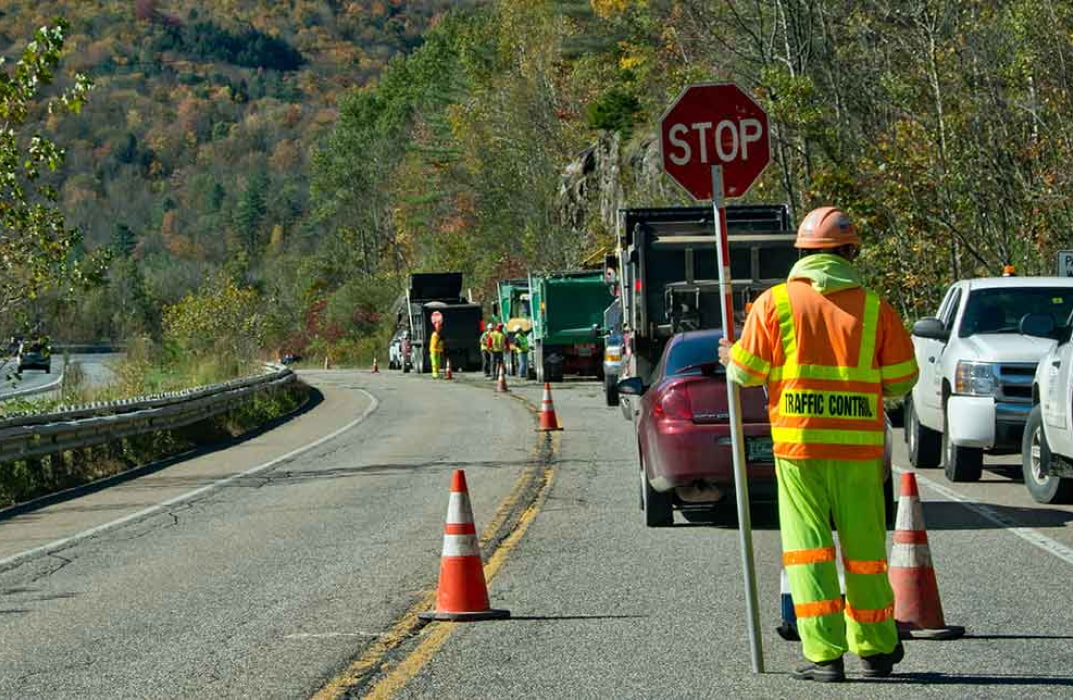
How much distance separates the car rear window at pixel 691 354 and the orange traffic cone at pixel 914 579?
4.95 metres

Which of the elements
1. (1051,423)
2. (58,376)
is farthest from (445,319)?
(1051,423)

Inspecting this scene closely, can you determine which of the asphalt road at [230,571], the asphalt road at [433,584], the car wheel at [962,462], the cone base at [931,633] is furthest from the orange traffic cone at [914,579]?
the car wheel at [962,462]

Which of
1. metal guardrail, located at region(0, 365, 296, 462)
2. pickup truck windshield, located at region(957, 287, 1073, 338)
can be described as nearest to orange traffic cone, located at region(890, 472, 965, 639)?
pickup truck windshield, located at region(957, 287, 1073, 338)

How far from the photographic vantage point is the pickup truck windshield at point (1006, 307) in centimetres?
1742

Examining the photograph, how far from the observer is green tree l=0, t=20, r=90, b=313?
2112 centimetres

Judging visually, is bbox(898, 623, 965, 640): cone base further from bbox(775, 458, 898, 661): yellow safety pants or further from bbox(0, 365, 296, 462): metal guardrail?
bbox(0, 365, 296, 462): metal guardrail

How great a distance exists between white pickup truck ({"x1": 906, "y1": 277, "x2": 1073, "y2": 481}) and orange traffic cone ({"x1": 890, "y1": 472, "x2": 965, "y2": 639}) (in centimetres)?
687

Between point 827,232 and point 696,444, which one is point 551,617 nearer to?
point 827,232

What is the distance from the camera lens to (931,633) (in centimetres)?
862

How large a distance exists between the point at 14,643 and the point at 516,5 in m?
78.5

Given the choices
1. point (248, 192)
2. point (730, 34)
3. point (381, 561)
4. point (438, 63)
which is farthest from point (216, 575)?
point (248, 192)

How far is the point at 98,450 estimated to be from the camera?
22.6 meters

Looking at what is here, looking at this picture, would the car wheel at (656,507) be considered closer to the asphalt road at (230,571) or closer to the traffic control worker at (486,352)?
the asphalt road at (230,571)

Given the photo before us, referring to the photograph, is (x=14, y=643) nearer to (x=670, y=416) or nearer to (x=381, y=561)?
(x=381, y=561)
